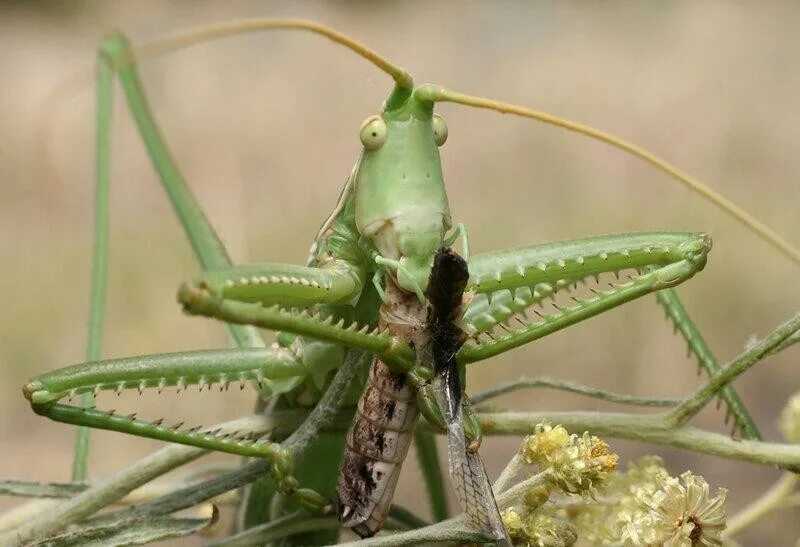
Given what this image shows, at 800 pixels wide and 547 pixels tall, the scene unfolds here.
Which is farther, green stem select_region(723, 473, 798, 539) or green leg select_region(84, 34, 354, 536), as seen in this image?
green leg select_region(84, 34, 354, 536)

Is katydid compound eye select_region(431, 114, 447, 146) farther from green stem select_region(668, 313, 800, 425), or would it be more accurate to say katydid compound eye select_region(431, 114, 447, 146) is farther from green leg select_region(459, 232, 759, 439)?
green stem select_region(668, 313, 800, 425)

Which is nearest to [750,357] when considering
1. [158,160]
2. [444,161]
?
[158,160]

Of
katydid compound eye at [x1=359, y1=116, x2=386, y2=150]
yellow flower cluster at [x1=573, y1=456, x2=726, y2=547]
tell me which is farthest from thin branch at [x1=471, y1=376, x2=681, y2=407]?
katydid compound eye at [x1=359, y1=116, x2=386, y2=150]

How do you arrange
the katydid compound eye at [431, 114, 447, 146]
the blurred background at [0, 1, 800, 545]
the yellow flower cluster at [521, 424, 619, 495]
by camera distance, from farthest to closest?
1. the blurred background at [0, 1, 800, 545]
2. the katydid compound eye at [431, 114, 447, 146]
3. the yellow flower cluster at [521, 424, 619, 495]

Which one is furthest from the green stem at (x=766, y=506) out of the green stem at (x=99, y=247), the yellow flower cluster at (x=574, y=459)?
the green stem at (x=99, y=247)

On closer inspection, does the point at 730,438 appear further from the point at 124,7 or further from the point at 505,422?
the point at 124,7

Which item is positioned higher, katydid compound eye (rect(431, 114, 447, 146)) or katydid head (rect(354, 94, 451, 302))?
katydid compound eye (rect(431, 114, 447, 146))

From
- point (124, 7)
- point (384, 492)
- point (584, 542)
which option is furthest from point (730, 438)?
point (124, 7)
